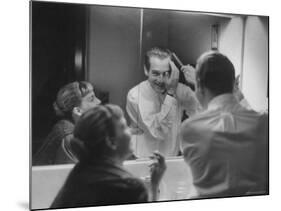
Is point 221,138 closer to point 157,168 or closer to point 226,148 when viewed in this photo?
point 226,148

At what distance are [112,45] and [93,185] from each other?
1.30 meters

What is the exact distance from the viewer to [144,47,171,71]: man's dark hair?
13.8ft

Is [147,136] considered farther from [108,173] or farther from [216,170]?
[216,170]

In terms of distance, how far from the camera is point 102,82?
13.4 feet

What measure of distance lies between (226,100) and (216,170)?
2.34ft

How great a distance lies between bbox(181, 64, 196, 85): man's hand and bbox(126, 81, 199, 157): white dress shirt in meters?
0.08

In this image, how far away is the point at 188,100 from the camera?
4363 mm

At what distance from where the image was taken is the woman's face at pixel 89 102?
13.2 ft

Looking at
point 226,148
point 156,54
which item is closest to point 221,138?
point 226,148

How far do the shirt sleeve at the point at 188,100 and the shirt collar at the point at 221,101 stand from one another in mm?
152

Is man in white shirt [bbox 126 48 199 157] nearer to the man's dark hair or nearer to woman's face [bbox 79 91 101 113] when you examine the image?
the man's dark hair

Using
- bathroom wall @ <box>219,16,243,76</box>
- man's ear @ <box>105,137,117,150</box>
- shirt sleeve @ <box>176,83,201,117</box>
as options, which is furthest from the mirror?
man's ear @ <box>105,137,117,150</box>

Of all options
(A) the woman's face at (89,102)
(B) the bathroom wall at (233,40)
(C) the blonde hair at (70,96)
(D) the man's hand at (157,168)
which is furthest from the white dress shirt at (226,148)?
(C) the blonde hair at (70,96)

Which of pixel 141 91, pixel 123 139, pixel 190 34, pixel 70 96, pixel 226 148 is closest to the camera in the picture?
pixel 70 96
